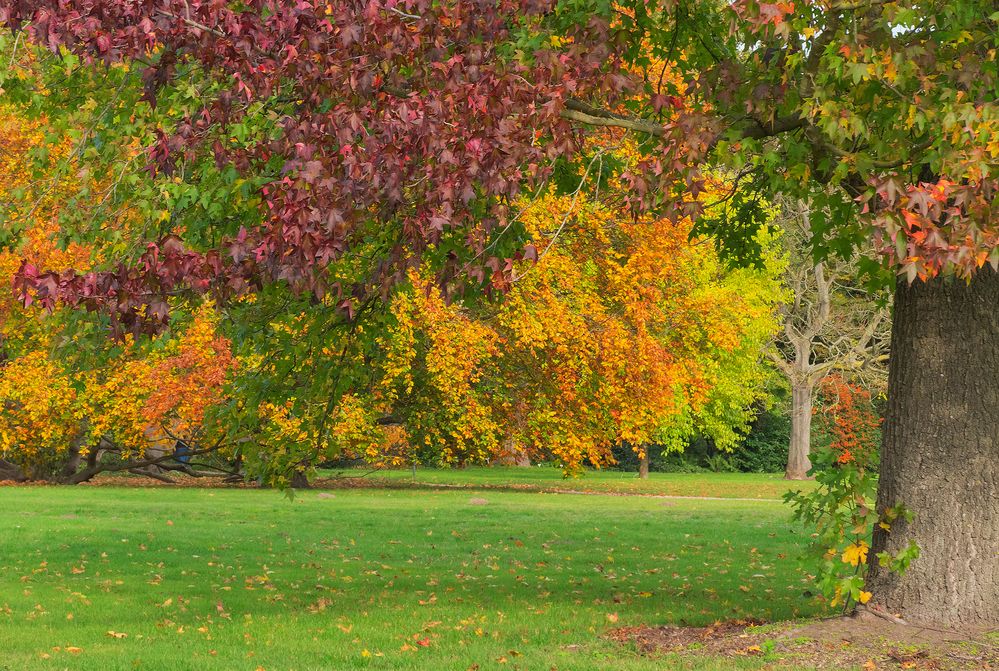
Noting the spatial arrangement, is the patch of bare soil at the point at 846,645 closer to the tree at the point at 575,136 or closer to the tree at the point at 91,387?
the tree at the point at 575,136

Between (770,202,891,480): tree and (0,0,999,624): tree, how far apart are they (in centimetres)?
2990

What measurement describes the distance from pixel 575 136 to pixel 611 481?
32.7 meters

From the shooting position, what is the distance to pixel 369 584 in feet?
41.8

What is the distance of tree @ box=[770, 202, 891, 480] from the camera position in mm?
38281

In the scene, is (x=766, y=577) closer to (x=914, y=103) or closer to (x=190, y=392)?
(x=914, y=103)

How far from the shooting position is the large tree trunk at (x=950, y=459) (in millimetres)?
8258

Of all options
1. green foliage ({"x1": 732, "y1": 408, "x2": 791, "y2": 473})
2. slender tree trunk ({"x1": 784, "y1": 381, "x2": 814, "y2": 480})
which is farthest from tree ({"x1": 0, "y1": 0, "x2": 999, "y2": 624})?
green foliage ({"x1": 732, "y1": 408, "x2": 791, "y2": 473})

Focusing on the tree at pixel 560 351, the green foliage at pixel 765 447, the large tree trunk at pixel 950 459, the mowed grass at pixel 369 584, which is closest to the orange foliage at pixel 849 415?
the mowed grass at pixel 369 584

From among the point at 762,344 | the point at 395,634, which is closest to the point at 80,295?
the point at 395,634

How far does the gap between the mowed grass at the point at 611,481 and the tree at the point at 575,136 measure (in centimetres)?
2150

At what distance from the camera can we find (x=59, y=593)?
38.7 ft

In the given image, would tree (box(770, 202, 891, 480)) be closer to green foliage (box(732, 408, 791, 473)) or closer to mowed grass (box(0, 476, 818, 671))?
green foliage (box(732, 408, 791, 473))

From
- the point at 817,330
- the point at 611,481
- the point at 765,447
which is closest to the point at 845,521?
the point at 611,481

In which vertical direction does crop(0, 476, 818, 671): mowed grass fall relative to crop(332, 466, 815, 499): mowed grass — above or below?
below
